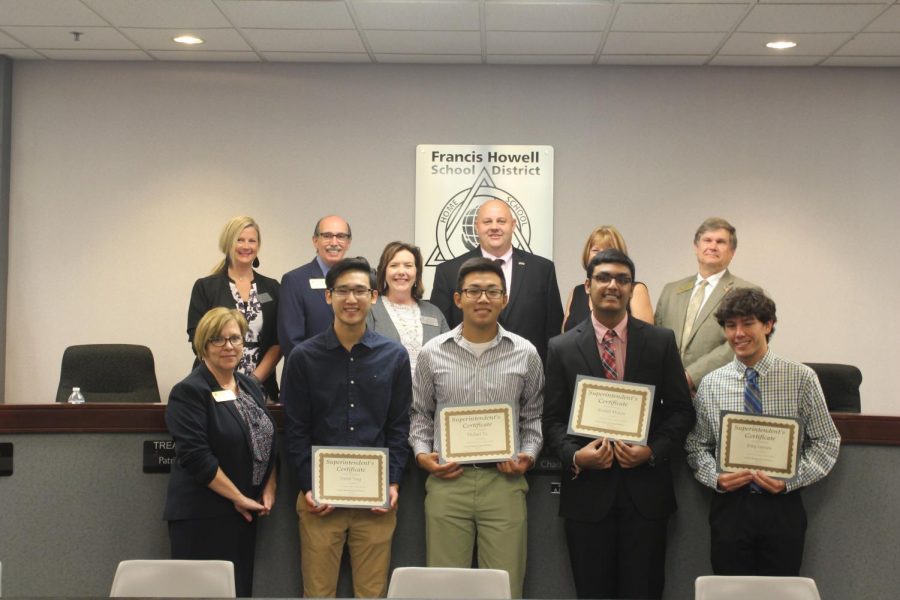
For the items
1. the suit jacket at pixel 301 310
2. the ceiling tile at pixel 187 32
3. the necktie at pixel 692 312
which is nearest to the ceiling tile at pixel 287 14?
the ceiling tile at pixel 187 32

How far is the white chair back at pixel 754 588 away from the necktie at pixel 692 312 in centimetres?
168

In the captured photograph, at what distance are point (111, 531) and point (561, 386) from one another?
1.86 meters

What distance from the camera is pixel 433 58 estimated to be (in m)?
6.54

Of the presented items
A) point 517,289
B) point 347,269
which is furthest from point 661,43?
point 347,269

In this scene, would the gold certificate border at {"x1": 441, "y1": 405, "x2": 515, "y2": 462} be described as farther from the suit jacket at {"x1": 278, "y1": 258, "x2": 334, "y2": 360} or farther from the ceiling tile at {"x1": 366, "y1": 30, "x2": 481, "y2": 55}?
the ceiling tile at {"x1": 366, "y1": 30, "x2": 481, "y2": 55}

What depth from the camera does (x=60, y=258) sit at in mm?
6742

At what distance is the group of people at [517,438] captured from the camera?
3430 mm

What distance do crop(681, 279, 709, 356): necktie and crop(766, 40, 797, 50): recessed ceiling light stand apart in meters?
2.36

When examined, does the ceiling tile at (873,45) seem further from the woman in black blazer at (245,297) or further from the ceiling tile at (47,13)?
the ceiling tile at (47,13)

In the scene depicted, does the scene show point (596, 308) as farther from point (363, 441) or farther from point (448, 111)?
point (448, 111)

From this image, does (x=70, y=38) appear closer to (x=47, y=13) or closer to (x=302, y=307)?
(x=47, y=13)

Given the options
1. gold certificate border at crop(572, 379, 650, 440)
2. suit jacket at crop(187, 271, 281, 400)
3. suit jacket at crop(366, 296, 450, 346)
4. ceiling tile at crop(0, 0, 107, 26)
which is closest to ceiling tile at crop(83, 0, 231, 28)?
ceiling tile at crop(0, 0, 107, 26)

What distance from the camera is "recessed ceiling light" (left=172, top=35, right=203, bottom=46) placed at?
20.0 feet

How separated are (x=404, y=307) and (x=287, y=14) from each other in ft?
7.13
